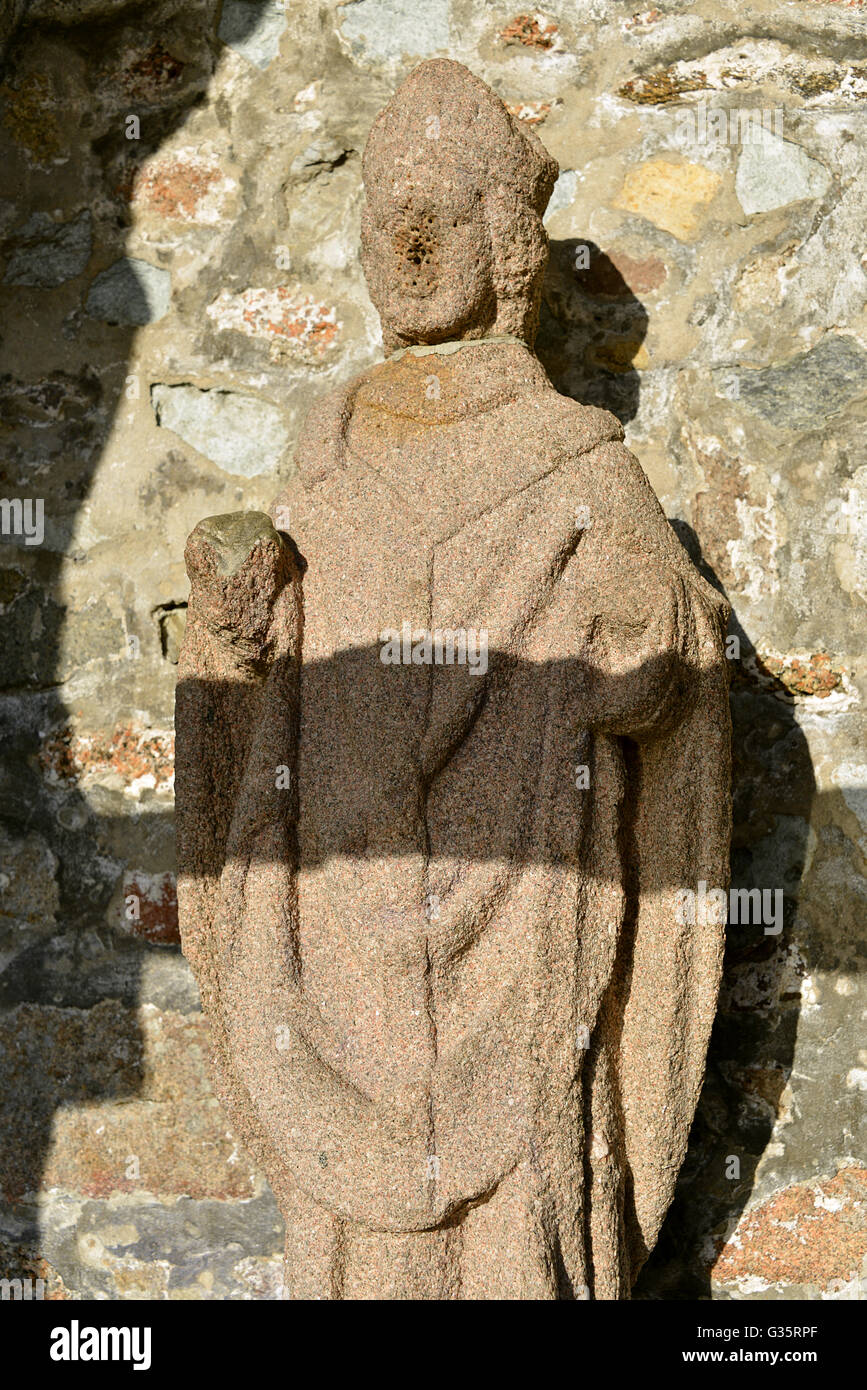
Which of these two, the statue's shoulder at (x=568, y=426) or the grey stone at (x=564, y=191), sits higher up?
the grey stone at (x=564, y=191)

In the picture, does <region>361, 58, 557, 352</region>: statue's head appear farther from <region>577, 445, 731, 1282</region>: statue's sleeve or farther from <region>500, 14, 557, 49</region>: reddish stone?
<region>500, 14, 557, 49</region>: reddish stone

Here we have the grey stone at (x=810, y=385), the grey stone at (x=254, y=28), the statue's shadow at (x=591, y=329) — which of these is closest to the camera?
the grey stone at (x=810, y=385)

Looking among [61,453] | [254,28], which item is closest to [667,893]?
[61,453]

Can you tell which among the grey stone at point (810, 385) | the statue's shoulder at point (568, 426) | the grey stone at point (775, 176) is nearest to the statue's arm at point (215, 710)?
the statue's shoulder at point (568, 426)

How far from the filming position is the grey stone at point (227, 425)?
11.1ft

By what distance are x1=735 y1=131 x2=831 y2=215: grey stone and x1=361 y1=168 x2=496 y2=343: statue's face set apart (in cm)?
92

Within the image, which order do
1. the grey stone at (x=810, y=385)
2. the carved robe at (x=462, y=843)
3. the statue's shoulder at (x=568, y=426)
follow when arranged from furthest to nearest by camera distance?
1. the grey stone at (x=810, y=385)
2. the statue's shoulder at (x=568, y=426)
3. the carved robe at (x=462, y=843)

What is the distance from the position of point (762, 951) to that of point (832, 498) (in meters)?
0.97

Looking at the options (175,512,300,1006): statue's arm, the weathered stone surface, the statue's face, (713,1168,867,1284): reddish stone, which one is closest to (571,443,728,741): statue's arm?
the statue's face

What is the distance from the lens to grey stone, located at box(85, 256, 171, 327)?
3.44m

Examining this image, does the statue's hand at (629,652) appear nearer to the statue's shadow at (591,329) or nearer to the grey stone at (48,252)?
the statue's shadow at (591,329)

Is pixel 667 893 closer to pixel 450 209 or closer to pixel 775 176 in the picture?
pixel 450 209

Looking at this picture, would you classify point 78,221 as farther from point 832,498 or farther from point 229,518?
point 832,498
